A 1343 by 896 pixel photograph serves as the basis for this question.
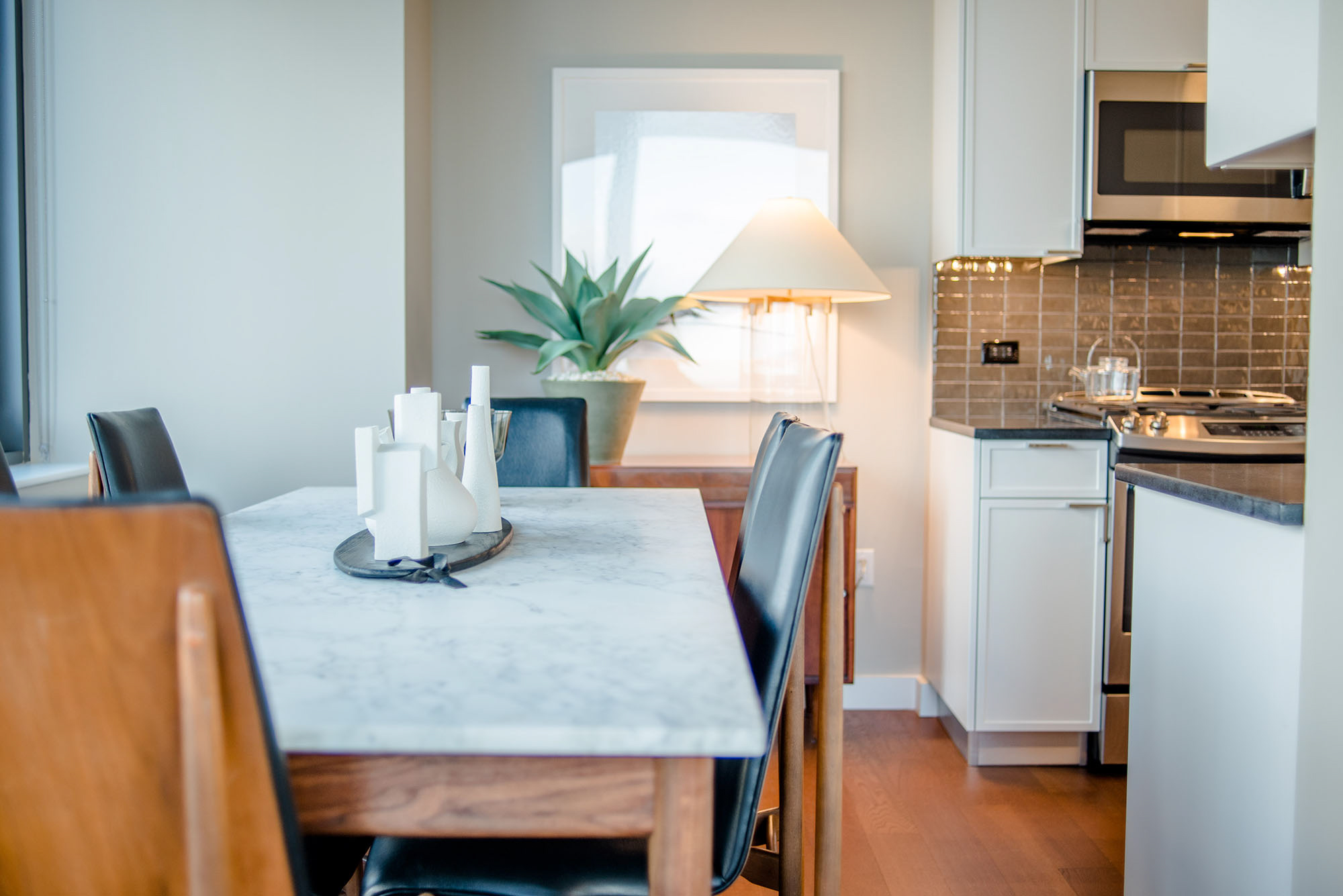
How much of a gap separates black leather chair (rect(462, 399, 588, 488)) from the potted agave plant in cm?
40

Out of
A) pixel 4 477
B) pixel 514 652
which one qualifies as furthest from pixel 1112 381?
pixel 4 477

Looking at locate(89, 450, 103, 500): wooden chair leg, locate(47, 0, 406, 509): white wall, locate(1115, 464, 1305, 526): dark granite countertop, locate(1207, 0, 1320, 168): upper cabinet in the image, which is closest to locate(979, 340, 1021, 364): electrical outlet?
locate(1115, 464, 1305, 526): dark granite countertop

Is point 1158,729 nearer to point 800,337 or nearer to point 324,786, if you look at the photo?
point 324,786

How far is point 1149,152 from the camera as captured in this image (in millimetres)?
2793

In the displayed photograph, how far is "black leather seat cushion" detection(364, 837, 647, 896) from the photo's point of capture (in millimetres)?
1047

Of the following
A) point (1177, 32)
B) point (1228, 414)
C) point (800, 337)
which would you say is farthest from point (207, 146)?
point (1228, 414)

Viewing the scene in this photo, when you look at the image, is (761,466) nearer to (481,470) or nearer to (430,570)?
(481,470)

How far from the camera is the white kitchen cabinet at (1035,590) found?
2.63 metres

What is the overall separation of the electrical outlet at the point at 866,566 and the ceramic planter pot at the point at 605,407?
2.98 feet

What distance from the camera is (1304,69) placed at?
1.24 metres

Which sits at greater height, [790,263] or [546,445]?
[790,263]

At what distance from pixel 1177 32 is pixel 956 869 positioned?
2.41 meters

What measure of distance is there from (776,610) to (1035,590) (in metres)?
1.76

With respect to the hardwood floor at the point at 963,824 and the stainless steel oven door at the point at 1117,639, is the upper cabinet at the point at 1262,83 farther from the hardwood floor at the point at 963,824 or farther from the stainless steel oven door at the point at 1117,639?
the hardwood floor at the point at 963,824
